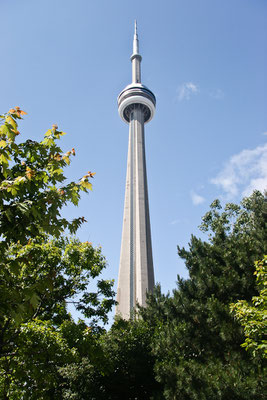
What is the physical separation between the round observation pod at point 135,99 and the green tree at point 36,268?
51085mm

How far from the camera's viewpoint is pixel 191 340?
1125 cm

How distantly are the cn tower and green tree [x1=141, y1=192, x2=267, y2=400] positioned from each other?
2692cm

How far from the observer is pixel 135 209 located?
51.6 metres

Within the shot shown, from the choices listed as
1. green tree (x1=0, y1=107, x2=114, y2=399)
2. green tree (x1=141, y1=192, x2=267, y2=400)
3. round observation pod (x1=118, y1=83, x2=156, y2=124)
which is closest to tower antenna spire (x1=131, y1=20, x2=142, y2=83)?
round observation pod (x1=118, y1=83, x2=156, y2=124)

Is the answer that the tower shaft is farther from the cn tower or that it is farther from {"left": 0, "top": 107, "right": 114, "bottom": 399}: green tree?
{"left": 0, "top": 107, "right": 114, "bottom": 399}: green tree

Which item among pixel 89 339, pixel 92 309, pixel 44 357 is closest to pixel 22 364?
pixel 44 357

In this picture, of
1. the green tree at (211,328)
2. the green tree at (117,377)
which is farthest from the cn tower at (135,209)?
the green tree at (211,328)

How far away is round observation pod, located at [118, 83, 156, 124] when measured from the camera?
197ft

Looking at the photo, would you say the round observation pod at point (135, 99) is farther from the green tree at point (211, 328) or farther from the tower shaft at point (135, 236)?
the green tree at point (211, 328)

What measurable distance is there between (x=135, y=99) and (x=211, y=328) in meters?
54.2

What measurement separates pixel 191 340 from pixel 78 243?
573 centimetres

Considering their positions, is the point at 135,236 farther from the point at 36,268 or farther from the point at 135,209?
the point at 36,268

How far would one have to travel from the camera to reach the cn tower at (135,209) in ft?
149

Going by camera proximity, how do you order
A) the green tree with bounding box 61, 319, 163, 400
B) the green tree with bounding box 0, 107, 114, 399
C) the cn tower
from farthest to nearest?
the cn tower, the green tree with bounding box 61, 319, 163, 400, the green tree with bounding box 0, 107, 114, 399
